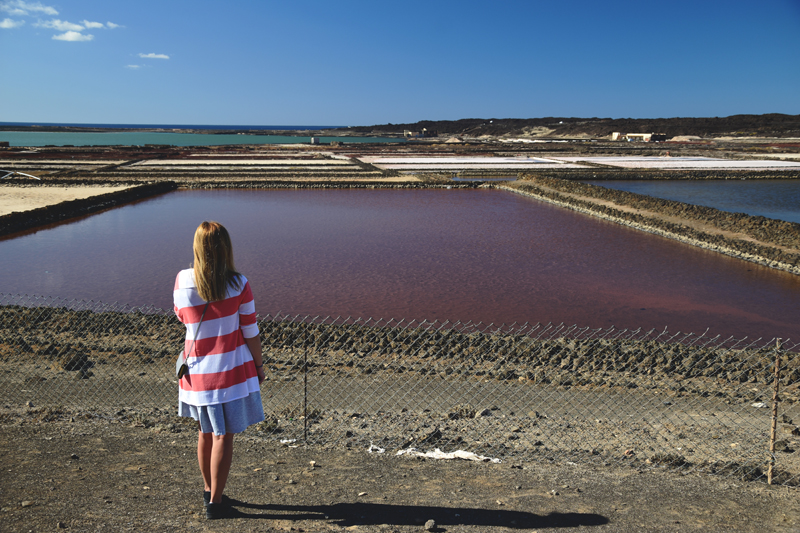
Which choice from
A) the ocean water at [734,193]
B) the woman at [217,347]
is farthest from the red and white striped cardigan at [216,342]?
the ocean water at [734,193]

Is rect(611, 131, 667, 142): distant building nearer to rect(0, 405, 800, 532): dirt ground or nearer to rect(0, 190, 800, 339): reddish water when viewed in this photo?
rect(0, 190, 800, 339): reddish water

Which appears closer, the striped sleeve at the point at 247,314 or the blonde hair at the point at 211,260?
the blonde hair at the point at 211,260

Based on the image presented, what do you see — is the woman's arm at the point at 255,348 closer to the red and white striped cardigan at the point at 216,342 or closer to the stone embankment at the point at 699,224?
the red and white striped cardigan at the point at 216,342

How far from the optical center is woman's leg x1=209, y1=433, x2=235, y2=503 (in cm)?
334

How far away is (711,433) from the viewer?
5.22m

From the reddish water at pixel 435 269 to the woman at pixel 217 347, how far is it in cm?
642

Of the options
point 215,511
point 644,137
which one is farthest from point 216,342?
point 644,137

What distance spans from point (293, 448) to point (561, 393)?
126 inches

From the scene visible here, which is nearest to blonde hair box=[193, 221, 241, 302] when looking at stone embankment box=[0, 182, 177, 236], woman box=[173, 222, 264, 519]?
woman box=[173, 222, 264, 519]

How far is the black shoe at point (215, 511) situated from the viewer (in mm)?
3459

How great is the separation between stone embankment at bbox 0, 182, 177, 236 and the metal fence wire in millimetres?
11970

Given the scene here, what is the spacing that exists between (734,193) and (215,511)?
1274 inches

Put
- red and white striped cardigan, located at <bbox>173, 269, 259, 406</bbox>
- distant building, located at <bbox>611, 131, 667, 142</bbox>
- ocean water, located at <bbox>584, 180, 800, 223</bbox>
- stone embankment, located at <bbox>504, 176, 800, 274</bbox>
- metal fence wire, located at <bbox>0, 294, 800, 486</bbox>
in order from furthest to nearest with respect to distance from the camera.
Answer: distant building, located at <bbox>611, 131, 667, 142</bbox>, ocean water, located at <bbox>584, 180, 800, 223</bbox>, stone embankment, located at <bbox>504, 176, 800, 274</bbox>, metal fence wire, located at <bbox>0, 294, 800, 486</bbox>, red and white striped cardigan, located at <bbox>173, 269, 259, 406</bbox>

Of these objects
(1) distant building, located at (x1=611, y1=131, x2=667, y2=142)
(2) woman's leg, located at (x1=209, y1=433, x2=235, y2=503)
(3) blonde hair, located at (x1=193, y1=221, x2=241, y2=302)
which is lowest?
(2) woman's leg, located at (x1=209, y1=433, x2=235, y2=503)
